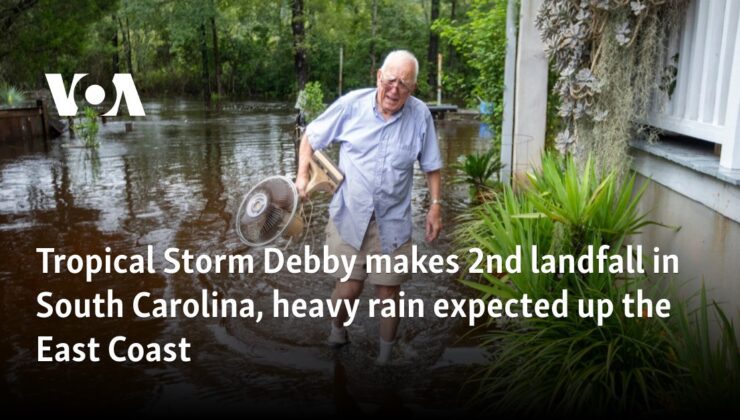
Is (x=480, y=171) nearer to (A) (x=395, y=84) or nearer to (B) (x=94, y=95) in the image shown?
(A) (x=395, y=84)

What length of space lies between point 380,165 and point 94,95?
3643 cm

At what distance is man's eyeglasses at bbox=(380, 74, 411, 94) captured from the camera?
3.90 meters

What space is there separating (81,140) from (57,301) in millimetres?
13282

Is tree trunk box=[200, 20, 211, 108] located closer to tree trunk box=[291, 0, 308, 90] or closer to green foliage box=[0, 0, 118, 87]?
tree trunk box=[291, 0, 308, 90]

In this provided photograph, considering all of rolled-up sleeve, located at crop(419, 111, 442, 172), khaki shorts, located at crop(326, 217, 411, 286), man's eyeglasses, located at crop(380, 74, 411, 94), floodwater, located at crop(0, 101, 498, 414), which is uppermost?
man's eyeglasses, located at crop(380, 74, 411, 94)

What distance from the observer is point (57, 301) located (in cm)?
548

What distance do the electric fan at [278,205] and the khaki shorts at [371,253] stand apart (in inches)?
10.5

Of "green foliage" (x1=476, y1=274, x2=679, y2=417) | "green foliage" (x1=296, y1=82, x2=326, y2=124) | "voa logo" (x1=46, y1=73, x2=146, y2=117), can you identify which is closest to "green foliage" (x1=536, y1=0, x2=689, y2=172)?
A: "green foliage" (x1=476, y1=274, x2=679, y2=417)

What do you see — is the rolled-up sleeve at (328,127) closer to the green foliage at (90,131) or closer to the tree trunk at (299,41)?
the green foliage at (90,131)

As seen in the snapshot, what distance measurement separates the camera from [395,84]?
3.91 m

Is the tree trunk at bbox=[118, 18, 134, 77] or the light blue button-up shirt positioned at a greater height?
the tree trunk at bbox=[118, 18, 134, 77]

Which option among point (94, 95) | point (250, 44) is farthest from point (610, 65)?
point (250, 44)

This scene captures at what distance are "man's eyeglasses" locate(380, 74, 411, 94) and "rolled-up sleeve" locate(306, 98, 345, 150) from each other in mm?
315

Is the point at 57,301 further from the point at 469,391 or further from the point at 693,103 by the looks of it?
the point at 693,103
